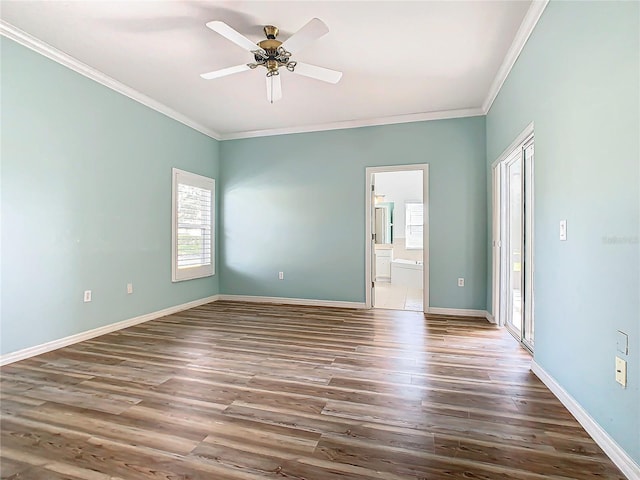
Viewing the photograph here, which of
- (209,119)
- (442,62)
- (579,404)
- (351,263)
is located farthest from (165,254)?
(579,404)

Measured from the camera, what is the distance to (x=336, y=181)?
16.3ft

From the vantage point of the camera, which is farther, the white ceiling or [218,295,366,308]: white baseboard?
[218,295,366,308]: white baseboard

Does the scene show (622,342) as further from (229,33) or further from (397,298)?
(397,298)

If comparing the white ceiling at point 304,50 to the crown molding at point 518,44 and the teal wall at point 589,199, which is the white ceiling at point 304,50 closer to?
the crown molding at point 518,44

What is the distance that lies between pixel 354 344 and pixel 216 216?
338 cm

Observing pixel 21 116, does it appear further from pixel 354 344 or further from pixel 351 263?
pixel 351 263

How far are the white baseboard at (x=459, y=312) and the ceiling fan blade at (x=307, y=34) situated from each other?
355 centimetres

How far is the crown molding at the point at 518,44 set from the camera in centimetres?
234

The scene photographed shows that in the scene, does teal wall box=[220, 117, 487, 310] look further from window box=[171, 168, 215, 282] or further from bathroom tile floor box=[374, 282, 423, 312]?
bathroom tile floor box=[374, 282, 423, 312]

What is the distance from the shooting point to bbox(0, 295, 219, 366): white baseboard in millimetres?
2748

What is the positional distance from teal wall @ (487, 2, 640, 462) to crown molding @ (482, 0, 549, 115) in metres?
0.10

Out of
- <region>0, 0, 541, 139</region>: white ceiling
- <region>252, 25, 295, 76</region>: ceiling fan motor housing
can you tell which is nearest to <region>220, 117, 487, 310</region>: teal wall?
<region>0, 0, 541, 139</region>: white ceiling

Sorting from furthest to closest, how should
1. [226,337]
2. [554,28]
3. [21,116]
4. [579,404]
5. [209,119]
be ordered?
[209,119], [226,337], [21,116], [554,28], [579,404]

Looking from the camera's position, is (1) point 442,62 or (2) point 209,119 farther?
(2) point 209,119
